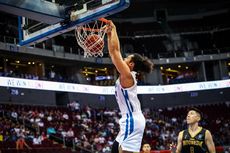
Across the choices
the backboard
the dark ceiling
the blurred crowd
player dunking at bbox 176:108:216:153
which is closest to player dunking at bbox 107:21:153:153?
player dunking at bbox 176:108:216:153

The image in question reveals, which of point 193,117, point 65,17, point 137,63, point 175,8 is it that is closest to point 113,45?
point 137,63

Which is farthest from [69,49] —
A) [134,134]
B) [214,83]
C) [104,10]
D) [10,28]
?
[134,134]

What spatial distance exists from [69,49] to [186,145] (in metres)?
24.2

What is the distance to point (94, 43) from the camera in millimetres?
6562

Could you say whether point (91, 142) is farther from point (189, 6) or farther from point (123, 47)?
point (189, 6)

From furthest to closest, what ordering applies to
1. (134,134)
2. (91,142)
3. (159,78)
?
(159,78) → (91,142) → (134,134)

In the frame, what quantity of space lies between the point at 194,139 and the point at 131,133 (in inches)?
68.5

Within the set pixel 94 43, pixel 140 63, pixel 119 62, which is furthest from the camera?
pixel 94 43

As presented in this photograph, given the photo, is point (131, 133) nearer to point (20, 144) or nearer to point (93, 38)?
point (93, 38)

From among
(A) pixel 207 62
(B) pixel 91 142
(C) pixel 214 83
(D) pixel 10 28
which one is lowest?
(B) pixel 91 142

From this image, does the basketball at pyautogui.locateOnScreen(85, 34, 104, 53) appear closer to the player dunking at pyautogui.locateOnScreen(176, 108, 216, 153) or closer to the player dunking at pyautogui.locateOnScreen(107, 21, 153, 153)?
the player dunking at pyautogui.locateOnScreen(176, 108, 216, 153)

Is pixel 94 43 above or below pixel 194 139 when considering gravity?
above

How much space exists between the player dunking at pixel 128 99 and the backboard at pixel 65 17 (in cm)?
192

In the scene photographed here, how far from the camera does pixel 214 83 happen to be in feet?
103
